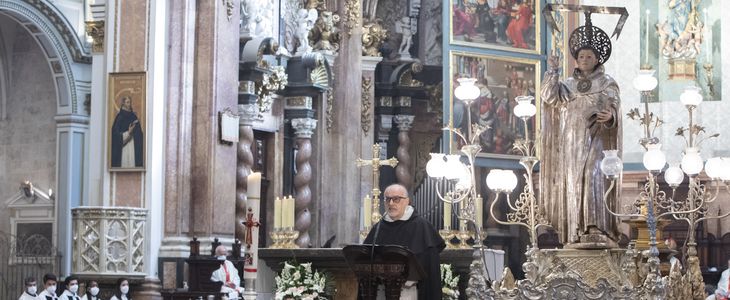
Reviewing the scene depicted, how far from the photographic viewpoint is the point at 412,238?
10.2 metres

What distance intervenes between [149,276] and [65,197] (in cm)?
442

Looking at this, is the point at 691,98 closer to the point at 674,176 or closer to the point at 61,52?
the point at 674,176

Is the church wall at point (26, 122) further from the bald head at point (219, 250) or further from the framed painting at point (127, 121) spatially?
the bald head at point (219, 250)

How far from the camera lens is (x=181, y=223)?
17625mm

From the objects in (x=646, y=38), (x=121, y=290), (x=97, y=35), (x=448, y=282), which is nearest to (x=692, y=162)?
(x=448, y=282)

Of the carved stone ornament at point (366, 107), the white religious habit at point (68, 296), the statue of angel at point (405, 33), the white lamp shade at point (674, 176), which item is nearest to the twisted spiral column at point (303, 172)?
the carved stone ornament at point (366, 107)

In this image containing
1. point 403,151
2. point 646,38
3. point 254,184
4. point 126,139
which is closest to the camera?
point 254,184

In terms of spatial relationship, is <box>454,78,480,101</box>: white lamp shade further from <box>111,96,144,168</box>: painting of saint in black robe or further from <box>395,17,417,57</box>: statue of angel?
<box>395,17,417,57</box>: statue of angel

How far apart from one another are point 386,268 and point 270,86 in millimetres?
11517

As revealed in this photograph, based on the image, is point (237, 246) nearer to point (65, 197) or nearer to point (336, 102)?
point (65, 197)

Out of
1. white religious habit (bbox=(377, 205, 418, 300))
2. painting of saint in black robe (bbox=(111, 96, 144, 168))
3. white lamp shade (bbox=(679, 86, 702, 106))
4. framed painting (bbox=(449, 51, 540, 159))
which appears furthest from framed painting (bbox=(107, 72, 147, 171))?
framed painting (bbox=(449, 51, 540, 159))

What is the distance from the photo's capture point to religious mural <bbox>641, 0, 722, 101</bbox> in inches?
1033

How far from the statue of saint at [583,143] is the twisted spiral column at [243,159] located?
7026 mm

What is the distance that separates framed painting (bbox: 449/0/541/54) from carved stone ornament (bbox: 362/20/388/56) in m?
1.38
